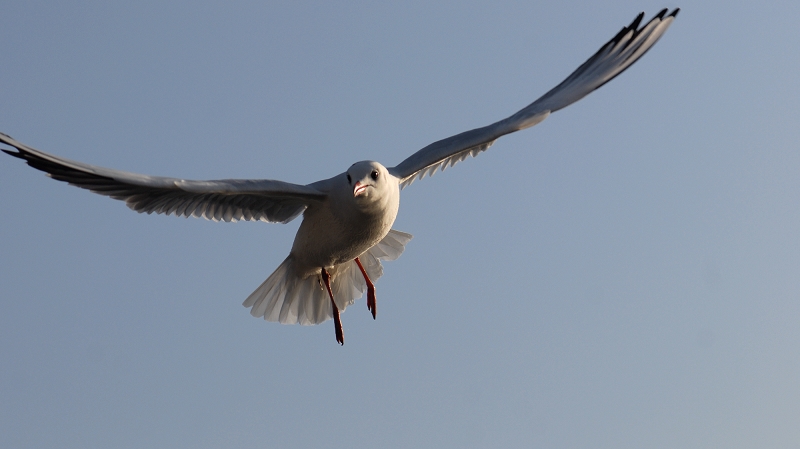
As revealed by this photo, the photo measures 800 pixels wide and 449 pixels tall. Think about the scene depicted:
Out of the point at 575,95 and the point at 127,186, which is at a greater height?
the point at 575,95

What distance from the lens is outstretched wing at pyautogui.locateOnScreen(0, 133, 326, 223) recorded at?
27.8 ft

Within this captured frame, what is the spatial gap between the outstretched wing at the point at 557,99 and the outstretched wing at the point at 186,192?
3.70 ft

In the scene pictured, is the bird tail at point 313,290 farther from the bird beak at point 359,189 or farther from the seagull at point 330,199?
the bird beak at point 359,189

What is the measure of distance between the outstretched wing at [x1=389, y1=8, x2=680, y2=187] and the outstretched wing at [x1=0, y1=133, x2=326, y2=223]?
1128 mm

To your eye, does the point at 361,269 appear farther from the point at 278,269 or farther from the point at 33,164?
the point at 33,164

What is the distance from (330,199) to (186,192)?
1.29m

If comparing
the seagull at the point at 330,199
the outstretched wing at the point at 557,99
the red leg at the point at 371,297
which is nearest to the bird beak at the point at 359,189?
the seagull at the point at 330,199

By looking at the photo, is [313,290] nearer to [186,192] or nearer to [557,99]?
[186,192]

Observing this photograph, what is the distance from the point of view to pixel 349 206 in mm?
9289

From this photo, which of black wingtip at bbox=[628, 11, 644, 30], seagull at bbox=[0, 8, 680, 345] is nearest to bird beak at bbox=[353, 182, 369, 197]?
seagull at bbox=[0, 8, 680, 345]

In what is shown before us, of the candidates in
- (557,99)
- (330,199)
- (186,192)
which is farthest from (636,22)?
(186,192)

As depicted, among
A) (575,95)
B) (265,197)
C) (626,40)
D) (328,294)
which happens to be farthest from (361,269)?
(626,40)

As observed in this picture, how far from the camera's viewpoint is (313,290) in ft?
37.3

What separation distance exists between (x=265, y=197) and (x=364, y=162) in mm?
1278
